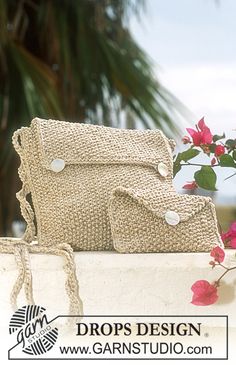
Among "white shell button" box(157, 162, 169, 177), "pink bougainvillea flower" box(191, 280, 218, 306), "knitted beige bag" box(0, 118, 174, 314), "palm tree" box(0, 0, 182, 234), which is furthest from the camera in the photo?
"palm tree" box(0, 0, 182, 234)

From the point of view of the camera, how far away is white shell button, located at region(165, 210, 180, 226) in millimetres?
1245

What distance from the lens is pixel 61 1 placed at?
403 centimetres

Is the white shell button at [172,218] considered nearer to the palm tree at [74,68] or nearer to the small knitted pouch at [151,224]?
the small knitted pouch at [151,224]

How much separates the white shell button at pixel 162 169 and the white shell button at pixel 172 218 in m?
0.13

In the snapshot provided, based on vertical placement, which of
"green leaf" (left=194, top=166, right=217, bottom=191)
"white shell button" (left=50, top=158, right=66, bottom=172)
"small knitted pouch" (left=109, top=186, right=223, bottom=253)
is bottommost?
"small knitted pouch" (left=109, top=186, right=223, bottom=253)

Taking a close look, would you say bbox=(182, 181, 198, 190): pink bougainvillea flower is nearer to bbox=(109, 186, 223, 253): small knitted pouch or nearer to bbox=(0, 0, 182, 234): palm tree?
bbox=(109, 186, 223, 253): small knitted pouch

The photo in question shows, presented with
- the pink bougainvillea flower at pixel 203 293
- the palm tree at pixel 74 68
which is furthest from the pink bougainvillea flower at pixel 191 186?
the palm tree at pixel 74 68

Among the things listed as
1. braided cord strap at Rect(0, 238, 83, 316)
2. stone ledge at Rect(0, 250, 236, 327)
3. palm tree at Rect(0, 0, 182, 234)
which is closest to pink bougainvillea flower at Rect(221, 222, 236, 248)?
stone ledge at Rect(0, 250, 236, 327)

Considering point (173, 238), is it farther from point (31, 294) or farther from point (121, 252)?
point (31, 294)

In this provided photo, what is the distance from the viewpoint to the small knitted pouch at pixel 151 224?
1.24 meters

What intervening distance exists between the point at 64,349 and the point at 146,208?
9.2 inches

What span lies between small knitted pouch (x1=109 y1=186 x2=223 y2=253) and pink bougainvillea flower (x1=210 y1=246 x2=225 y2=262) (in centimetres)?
9

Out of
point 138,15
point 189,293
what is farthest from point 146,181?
point 138,15

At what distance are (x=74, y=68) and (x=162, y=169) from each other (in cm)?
267
